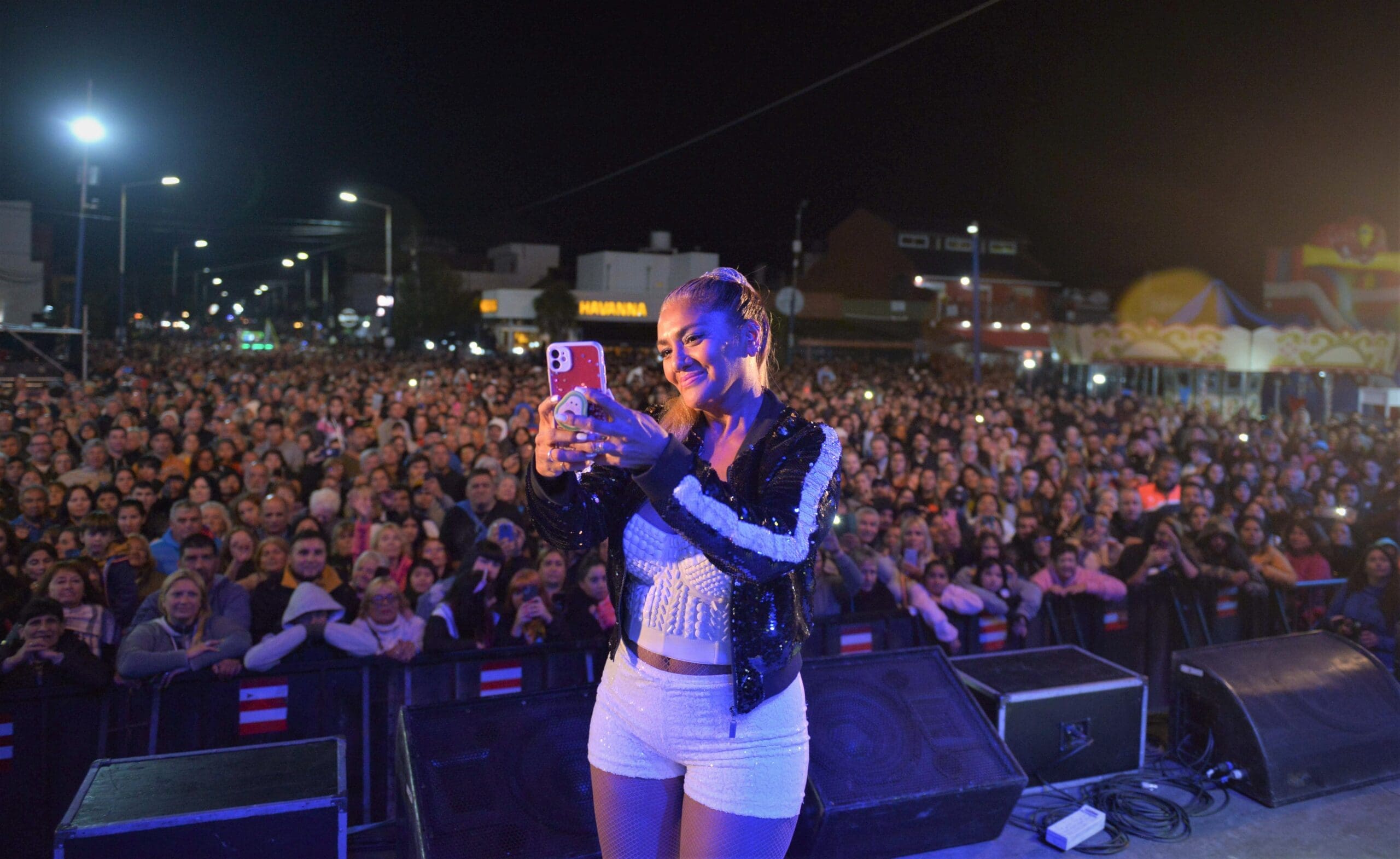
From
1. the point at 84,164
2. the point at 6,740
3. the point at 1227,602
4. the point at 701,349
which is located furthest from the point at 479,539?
the point at 84,164

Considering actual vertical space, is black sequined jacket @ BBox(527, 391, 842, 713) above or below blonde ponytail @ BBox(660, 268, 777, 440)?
below

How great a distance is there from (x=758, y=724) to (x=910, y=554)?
16.7 feet

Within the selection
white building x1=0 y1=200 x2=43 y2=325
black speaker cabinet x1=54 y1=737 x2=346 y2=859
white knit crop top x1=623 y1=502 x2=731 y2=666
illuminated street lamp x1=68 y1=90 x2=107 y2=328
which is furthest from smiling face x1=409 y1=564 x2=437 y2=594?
white building x1=0 y1=200 x2=43 y2=325

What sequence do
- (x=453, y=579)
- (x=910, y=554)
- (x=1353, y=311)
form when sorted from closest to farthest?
(x=453, y=579)
(x=910, y=554)
(x=1353, y=311)

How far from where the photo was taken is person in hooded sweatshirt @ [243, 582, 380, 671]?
4488 millimetres

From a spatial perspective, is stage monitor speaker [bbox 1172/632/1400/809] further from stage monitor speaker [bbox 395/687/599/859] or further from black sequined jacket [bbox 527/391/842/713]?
black sequined jacket [bbox 527/391/842/713]

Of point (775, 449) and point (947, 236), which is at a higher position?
point (947, 236)

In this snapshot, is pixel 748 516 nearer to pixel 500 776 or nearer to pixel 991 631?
pixel 500 776

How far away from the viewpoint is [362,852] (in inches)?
A: 154

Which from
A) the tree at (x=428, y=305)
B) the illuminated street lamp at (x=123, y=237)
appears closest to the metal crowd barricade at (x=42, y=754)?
the illuminated street lamp at (x=123, y=237)

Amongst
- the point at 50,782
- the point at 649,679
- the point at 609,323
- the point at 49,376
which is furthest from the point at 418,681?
the point at 609,323

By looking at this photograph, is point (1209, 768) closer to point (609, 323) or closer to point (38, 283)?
point (38, 283)

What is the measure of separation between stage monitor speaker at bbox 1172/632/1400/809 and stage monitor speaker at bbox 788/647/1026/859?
1.33 meters

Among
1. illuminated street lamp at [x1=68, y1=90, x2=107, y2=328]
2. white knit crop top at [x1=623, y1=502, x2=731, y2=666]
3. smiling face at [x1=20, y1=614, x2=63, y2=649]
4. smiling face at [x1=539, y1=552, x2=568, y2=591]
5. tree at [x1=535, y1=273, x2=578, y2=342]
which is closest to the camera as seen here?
white knit crop top at [x1=623, y1=502, x2=731, y2=666]
